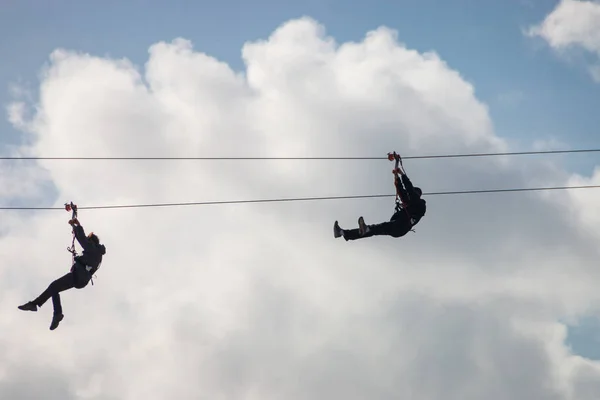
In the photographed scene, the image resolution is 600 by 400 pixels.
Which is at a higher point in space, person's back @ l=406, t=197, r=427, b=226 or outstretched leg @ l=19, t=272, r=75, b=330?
person's back @ l=406, t=197, r=427, b=226

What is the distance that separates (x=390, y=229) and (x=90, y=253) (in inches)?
325

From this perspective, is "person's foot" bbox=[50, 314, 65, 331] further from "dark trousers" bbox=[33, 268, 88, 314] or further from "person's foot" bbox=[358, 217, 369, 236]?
"person's foot" bbox=[358, 217, 369, 236]

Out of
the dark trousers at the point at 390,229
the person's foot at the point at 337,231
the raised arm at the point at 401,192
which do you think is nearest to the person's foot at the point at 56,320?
the person's foot at the point at 337,231

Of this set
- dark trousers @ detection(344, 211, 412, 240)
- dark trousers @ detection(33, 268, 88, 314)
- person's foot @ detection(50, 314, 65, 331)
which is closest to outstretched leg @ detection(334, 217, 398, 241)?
dark trousers @ detection(344, 211, 412, 240)

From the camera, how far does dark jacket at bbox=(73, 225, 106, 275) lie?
24.7 metres

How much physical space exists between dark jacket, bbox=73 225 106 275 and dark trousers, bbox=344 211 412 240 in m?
6.83

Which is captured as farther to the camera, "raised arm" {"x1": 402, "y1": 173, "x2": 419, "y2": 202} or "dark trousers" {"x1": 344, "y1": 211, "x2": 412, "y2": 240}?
"dark trousers" {"x1": 344, "y1": 211, "x2": 412, "y2": 240}

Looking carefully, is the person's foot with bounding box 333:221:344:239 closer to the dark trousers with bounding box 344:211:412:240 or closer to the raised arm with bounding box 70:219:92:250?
the dark trousers with bounding box 344:211:412:240

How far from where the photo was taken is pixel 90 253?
25.0 metres

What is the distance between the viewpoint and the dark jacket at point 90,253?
24.7 m

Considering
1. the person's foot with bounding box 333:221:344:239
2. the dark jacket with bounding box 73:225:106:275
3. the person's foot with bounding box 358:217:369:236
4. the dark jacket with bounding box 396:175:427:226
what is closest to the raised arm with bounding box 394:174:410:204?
the dark jacket with bounding box 396:175:427:226

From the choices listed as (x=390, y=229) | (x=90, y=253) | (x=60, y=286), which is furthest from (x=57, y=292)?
(x=390, y=229)

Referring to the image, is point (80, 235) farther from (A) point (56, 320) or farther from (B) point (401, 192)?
(B) point (401, 192)

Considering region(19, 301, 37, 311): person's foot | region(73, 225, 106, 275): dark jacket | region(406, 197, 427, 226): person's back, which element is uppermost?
region(406, 197, 427, 226): person's back
